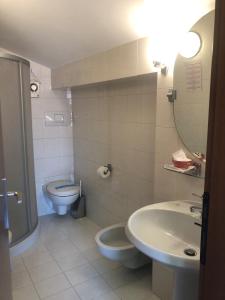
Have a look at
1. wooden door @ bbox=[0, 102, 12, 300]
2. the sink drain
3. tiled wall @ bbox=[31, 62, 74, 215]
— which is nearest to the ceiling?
tiled wall @ bbox=[31, 62, 74, 215]

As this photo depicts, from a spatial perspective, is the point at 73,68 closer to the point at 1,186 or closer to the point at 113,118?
the point at 113,118

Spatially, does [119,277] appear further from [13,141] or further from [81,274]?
[13,141]

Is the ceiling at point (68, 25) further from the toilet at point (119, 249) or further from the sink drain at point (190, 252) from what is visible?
the toilet at point (119, 249)

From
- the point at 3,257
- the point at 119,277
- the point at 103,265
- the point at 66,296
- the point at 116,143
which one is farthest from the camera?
the point at 116,143

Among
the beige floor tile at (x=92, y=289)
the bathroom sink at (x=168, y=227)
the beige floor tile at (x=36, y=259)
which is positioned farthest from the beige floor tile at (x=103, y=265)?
the bathroom sink at (x=168, y=227)

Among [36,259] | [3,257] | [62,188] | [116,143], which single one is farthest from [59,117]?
[3,257]

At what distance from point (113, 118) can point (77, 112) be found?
0.84 m

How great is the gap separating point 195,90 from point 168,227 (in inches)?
33.9

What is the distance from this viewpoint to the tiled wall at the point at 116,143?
223 cm

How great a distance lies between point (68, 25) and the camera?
2.03m

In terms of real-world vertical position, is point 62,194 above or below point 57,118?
below

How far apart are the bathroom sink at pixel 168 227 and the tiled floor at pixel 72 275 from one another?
2.53 ft

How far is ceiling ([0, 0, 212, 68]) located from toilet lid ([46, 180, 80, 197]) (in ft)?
4.99

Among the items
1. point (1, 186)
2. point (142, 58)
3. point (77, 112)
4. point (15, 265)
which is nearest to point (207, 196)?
point (1, 186)
